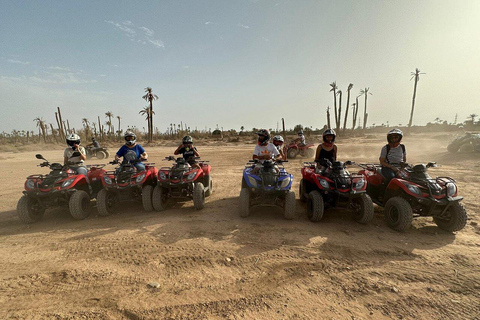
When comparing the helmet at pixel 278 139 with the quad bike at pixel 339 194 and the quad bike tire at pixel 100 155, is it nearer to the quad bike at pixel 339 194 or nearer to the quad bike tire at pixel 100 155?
the quad bike at pixel 339 194

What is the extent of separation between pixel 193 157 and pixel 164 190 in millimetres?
1233

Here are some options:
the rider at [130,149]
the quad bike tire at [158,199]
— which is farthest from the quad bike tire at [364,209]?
the rider at [130,149]

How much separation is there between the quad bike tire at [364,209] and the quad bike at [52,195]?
18.8 ft

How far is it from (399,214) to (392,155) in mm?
1564

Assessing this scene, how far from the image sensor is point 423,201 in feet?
12.7

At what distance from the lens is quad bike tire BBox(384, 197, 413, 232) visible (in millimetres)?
4016

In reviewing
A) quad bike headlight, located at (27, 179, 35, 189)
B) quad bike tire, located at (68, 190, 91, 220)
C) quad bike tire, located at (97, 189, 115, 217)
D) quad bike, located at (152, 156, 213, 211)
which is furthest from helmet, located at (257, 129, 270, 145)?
quad bike headlight, located at (27, 179, 35, 189)

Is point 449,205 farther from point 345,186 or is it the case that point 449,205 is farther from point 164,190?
point 164,190

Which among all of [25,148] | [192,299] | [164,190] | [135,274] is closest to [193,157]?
[164,190]

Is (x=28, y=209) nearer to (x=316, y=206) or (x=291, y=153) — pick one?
(x=316, y=206)

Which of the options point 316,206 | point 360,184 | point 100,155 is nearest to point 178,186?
point 316,206

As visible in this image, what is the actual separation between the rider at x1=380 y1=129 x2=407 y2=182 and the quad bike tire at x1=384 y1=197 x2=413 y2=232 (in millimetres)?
808

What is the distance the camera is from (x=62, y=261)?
3.26m

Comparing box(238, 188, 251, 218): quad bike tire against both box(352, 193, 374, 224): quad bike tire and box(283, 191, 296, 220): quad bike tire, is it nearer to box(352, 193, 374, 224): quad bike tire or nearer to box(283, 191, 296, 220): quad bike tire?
box(283, 191, 296, 220): quad bike tire
